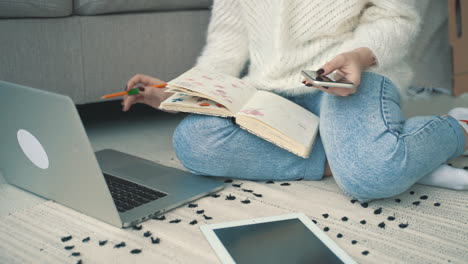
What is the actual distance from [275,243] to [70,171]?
0.37 metres

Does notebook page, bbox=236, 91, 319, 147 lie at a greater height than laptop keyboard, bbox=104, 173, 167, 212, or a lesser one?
greater

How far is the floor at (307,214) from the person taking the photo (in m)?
0.80

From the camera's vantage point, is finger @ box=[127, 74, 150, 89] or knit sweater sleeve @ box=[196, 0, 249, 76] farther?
knit sweater sleeve @ box=[196, 0, 249, 76]

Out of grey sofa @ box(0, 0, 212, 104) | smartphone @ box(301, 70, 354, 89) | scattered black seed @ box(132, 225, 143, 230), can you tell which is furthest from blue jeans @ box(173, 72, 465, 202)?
grey sofa @ box(0, 0, 212, 104)

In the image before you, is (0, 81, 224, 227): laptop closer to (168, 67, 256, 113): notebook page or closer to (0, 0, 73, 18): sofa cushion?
(168, 67, 256, 113): notebook page

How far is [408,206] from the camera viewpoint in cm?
99

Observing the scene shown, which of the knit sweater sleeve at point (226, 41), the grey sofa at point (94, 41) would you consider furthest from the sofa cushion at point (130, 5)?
the knit sweater sleeve at point (226, 41)

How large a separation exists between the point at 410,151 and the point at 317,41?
1.10 feet

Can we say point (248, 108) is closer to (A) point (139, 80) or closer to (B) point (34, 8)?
(A) point (139, 80)

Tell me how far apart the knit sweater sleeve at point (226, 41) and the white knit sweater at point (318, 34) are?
0.9 inches

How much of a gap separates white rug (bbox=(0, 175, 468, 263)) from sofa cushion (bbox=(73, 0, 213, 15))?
634 millimetres

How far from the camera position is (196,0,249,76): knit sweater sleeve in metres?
1.25

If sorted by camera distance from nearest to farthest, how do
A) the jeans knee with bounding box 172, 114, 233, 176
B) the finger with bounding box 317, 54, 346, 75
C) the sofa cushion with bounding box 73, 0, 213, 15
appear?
the finger with bounding box 317, 54, 346, 75 < the jeans knee with bounding box 172, 114, 233, 176 < the sofa cushion with bounding box 73, 0, 213, 15

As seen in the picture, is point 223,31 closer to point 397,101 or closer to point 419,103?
point 397,101
